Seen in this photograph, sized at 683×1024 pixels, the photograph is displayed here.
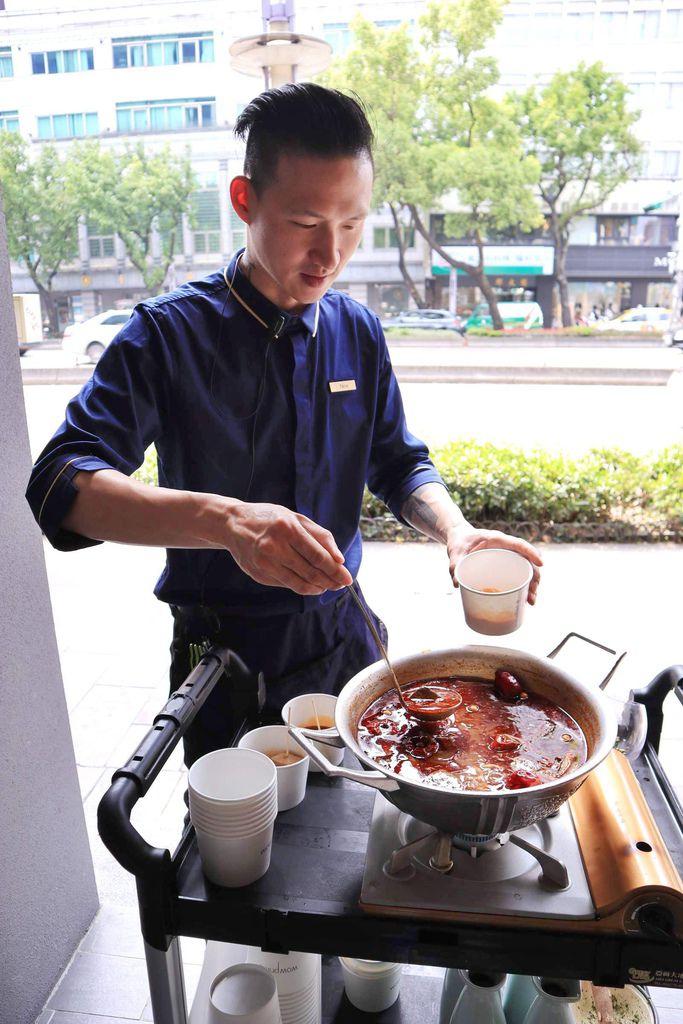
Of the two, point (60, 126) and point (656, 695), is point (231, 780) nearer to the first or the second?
point (656, 695)

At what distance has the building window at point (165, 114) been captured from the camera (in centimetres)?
498

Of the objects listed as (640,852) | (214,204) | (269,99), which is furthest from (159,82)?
(640,852)

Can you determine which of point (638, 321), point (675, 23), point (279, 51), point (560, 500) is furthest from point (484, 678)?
point (638, 321)

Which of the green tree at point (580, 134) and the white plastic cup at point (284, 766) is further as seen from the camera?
the green tree at point (580, 134)

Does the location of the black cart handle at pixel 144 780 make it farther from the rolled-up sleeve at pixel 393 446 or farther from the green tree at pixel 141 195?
the green tree at pixel 141 195

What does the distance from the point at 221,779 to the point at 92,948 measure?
1.34m

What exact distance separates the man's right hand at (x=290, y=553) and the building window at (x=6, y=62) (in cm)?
356

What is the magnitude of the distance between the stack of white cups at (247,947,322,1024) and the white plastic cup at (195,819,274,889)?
30cm

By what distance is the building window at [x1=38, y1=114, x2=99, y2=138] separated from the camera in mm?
4762

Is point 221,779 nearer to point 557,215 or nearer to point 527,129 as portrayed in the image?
point 527,129

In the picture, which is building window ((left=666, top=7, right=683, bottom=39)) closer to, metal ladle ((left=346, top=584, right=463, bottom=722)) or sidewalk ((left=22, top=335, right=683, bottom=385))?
sidewalk ((left=22, top=335, right=683, bottom=385))

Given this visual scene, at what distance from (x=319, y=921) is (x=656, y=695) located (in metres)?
0.70

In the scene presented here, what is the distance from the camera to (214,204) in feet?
17.6

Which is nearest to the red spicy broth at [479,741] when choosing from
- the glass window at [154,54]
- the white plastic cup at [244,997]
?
the white plastic cup at [244,997]
